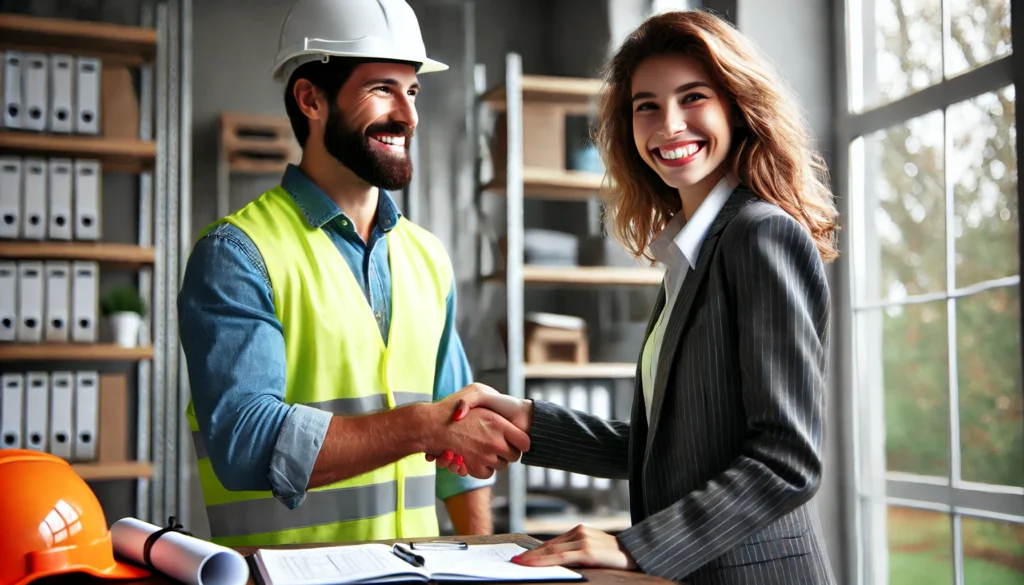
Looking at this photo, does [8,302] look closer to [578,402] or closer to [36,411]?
[36,411]

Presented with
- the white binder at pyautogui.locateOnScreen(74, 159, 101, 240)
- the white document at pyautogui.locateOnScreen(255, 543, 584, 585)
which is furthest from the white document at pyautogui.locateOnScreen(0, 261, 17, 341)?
the white document at pyautogui.locateOnScreen(255, 543, 584, 585)

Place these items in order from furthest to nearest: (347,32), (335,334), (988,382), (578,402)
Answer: (578,402)
(988,382)
(347,32)
(335,334)

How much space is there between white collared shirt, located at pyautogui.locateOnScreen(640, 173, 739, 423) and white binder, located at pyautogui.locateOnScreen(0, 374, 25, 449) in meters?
2.46

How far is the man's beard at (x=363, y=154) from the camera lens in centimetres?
212

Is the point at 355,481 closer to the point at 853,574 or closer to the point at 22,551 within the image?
the point at 22,551

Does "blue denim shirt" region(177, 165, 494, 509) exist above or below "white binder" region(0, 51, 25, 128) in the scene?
below

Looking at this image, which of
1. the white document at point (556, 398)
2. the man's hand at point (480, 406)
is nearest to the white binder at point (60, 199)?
the white document at point (556, 398)

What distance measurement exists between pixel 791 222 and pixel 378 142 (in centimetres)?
104

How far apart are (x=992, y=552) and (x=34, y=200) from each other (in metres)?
3.06

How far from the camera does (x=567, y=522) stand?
371cm

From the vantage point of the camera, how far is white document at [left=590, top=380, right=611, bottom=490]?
3.80 m

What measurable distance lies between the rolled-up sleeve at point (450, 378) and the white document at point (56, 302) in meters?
1.68

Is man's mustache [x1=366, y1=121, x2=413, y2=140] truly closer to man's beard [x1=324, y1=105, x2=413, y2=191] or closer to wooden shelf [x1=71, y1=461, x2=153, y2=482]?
man's beard [x1=324, y1=105, x2=413, y2=191]

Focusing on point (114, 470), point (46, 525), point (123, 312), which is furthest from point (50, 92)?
point (46, 525)
